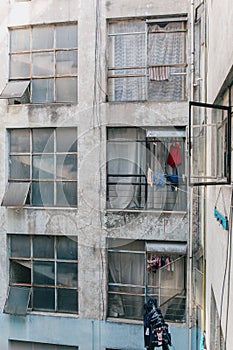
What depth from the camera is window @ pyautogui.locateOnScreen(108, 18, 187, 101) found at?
6.75 m

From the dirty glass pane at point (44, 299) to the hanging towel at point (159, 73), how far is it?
438 cm

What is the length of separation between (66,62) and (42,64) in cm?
47

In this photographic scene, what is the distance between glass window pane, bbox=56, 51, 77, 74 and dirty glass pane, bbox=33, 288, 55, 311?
4.14m

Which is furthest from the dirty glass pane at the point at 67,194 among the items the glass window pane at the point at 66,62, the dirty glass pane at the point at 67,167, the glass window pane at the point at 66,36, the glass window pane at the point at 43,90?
the glass window pane at the point at 66,36

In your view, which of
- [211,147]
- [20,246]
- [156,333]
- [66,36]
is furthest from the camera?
[20,246]

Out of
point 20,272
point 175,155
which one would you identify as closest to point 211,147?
point 175,155

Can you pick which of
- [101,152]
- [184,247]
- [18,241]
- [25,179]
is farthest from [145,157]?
[18,241]

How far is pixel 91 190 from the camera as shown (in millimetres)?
6980

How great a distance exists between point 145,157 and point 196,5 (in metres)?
2.68

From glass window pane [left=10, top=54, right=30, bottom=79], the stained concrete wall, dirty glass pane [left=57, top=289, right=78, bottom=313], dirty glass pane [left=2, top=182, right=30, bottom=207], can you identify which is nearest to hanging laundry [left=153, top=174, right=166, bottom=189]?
the stained concrete wall

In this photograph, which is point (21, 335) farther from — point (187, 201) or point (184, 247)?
point (187, 201)

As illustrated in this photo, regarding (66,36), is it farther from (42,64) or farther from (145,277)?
(145,277)

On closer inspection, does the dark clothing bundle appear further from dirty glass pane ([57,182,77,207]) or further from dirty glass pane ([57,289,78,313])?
dirty glass pane ([57,182,77,207])

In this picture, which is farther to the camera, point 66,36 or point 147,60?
point 66,36
